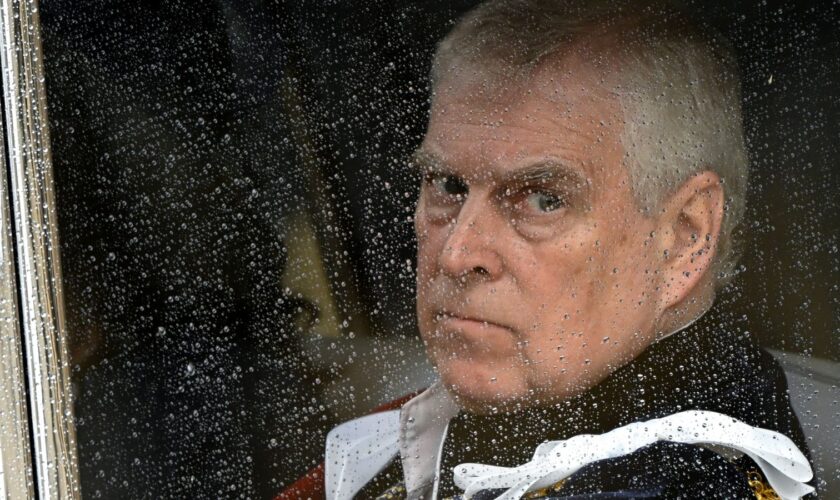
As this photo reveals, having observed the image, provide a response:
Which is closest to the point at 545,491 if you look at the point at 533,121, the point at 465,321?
the point at 465,321

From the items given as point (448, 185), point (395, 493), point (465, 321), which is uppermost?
point (448, 185)

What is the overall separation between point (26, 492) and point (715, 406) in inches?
23.9

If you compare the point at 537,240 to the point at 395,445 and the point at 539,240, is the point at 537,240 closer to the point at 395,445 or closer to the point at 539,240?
the point at 539,240

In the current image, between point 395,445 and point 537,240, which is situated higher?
point 537,240

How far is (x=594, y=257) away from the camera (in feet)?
1.97

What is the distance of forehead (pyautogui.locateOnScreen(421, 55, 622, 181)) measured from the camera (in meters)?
0.60

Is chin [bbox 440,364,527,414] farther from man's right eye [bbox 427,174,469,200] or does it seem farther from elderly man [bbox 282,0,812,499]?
man's right eye [bbox 427,174,469,200]

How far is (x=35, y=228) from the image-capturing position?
756mm

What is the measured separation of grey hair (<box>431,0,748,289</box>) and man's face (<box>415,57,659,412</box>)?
15 mm

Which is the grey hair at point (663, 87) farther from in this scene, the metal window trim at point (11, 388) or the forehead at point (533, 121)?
the metal window trim at point (11, 388)

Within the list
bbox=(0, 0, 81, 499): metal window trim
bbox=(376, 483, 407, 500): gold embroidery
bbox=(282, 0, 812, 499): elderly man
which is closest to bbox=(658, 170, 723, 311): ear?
bbox=(282, 0, 812, 499): elderly man

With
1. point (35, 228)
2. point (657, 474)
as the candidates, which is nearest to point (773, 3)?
point (657, 474)

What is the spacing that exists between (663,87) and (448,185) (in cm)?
17

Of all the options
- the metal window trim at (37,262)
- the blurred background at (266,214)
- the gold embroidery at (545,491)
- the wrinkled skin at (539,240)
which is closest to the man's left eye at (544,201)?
the wrinkled skin at (539,240)
